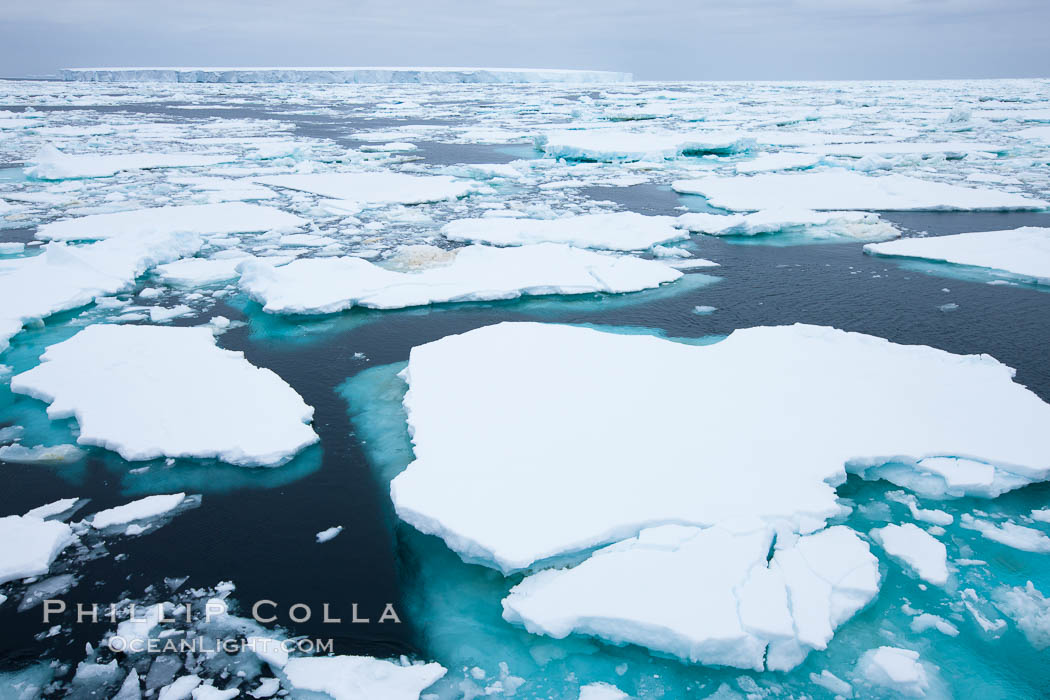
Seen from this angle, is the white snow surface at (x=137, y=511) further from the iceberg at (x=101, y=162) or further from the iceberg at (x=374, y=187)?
the iceberg at (x=101, y=162)

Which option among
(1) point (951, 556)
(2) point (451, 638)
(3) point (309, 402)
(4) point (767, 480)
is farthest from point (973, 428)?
(3) point (309, 402)

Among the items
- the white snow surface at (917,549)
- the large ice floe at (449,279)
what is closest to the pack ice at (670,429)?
the white snow surface at (917,549)

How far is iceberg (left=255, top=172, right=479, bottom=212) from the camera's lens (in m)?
11.9

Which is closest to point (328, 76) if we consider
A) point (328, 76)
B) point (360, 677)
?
point (328, 76)

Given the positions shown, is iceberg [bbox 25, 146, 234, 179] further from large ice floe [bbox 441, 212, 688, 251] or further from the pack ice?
the pack ice

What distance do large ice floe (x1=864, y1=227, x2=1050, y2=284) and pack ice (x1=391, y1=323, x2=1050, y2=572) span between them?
138 inches

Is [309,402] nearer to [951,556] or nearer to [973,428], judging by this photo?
[951,556]

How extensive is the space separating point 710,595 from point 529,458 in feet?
4.52

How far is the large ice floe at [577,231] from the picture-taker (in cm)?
911

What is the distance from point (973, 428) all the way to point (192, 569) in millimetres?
4765

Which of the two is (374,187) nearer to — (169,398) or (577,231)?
(577,231)

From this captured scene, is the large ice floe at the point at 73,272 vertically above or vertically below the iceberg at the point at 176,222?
below

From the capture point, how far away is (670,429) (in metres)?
4.34

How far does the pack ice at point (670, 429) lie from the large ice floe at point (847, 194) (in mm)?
6729
